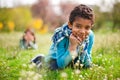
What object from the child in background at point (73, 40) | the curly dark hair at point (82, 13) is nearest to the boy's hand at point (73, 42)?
the child in background at point (73, 40)

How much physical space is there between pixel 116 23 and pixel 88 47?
3353 cm

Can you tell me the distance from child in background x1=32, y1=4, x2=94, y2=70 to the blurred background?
25.2 m

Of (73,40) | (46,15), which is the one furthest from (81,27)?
(46,15)

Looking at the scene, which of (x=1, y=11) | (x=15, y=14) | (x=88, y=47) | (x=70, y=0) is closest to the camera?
(x=88, y=47)

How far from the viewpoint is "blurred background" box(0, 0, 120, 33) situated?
3921cm

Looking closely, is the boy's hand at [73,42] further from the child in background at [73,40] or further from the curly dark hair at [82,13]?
the curly dark hair at [82,13]

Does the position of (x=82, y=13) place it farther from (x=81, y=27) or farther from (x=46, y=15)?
(x=46, y=15)

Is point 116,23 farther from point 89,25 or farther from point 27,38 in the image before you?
point 89,25

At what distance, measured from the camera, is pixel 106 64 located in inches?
312

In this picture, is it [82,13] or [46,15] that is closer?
[82,13]

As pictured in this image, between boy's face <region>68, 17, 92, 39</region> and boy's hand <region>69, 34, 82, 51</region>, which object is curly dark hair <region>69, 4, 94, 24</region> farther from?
boy's hand <region>69, 34, 82, 51</region>

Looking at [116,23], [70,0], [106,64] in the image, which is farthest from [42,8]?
[106,64]

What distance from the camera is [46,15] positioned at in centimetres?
8981

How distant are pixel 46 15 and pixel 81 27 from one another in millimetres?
83239
